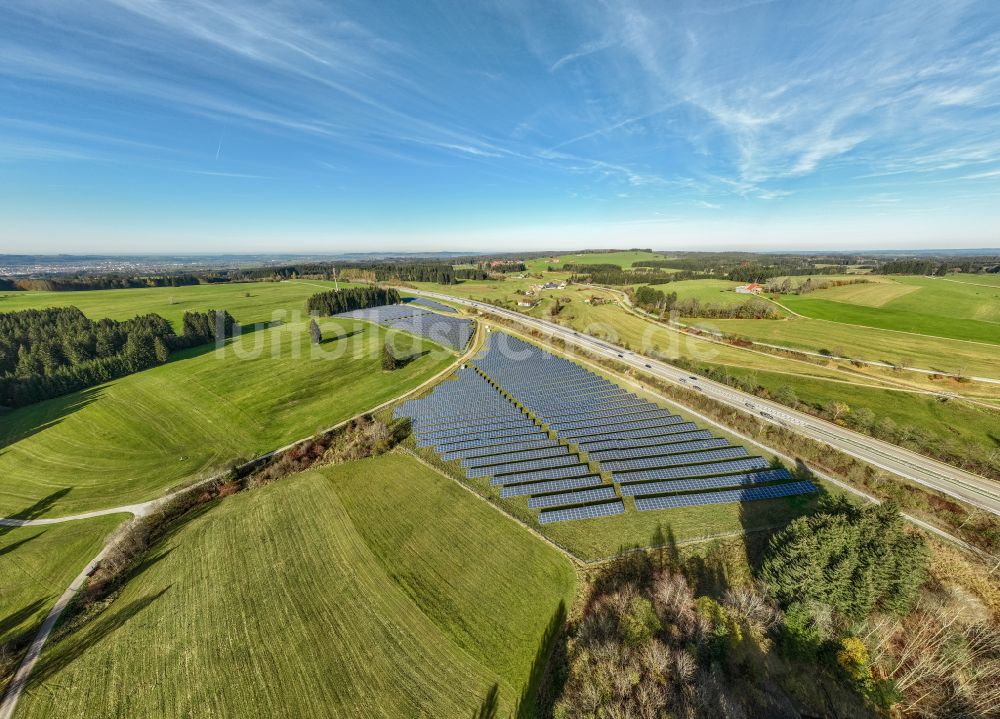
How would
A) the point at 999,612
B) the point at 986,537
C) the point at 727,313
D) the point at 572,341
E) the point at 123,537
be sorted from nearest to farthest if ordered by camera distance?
1. the point at 999,612
2. the point at 986,537
3. the point at 123,537
4. the point at 572,341
5. the point at 727,313

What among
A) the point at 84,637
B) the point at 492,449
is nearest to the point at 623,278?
the point at 492,449


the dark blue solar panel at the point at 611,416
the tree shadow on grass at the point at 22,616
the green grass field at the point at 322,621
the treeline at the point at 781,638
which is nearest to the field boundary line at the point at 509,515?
the green grass field at the point at 322,621

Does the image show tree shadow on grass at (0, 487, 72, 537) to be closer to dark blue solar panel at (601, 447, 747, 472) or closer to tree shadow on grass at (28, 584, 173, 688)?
tree shadow on grass at (28, 584, 173, 688)

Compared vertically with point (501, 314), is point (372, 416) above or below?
below

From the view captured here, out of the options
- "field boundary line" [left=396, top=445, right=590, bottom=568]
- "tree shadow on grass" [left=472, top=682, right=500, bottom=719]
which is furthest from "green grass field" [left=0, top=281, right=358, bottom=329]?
"tree shadow on grass" [left=472, top=682, right=500, bottom=719]

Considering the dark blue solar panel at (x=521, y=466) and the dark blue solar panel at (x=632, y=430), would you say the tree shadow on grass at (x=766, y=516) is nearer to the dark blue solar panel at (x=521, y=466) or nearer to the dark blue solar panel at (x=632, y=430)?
the dark blue solar panel at (x=632, y=430)

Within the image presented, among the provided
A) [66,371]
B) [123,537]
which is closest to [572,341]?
[123,537]

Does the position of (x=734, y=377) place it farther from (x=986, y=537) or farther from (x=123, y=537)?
(x=123, y=537)
